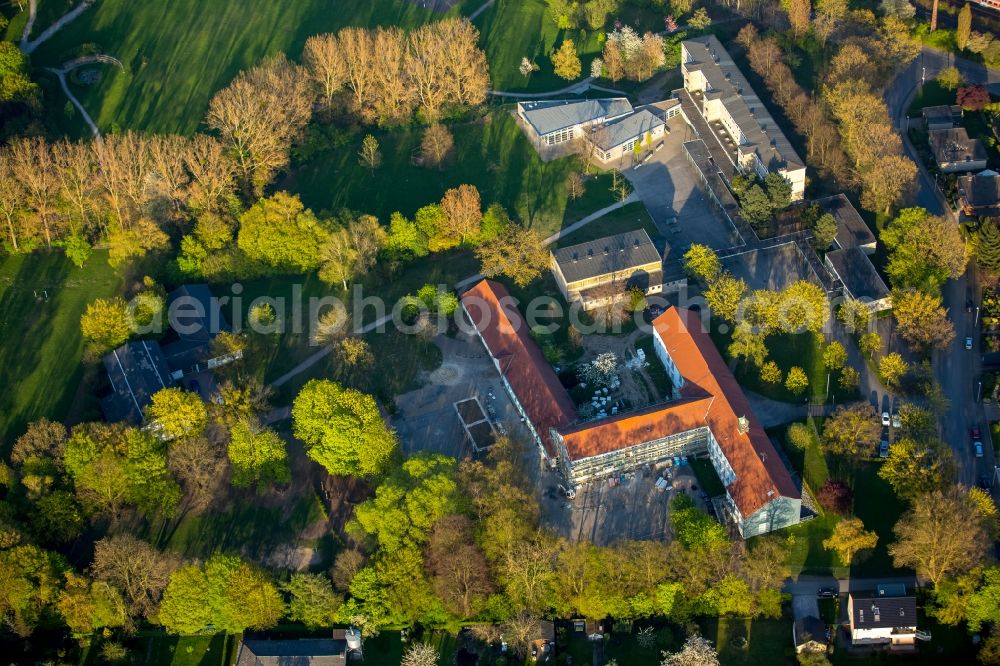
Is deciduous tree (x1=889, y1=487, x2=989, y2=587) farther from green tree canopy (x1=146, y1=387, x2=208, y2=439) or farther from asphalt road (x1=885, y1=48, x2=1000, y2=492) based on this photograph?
green tree canopy (x1=146, y1=387, x2=208, y2=439)

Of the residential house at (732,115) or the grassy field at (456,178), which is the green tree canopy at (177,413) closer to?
the grassy field at (456,178)

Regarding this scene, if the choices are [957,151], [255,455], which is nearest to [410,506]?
[255,455]

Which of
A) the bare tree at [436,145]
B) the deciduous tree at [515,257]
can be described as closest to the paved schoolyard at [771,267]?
the deciduous tree at [515,257]

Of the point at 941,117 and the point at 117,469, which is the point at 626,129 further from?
the point at 117,469

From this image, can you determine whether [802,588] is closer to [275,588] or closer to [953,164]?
[275,588]

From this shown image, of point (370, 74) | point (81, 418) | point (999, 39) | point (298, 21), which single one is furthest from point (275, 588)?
point (999, 39)

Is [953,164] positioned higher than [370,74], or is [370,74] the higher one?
[370,74]
